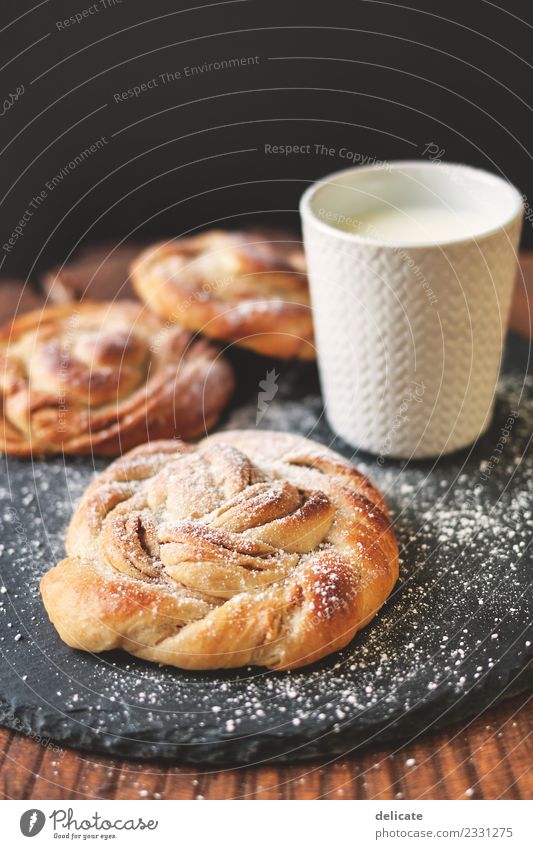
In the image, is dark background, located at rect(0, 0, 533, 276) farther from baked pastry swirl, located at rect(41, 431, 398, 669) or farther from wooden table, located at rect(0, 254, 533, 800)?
wooden table, located at rect(0, 254, 533, 800)

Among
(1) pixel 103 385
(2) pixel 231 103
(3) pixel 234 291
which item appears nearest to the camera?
(1) pixel 103 385

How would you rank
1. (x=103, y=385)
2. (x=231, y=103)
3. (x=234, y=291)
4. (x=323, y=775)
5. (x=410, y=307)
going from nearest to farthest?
(x=323, y=775)
(x=410, y=307)
(x=103, y=385)
(x=234, y=291)
(x=231, y=103)

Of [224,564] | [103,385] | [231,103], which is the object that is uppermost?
[231,103]

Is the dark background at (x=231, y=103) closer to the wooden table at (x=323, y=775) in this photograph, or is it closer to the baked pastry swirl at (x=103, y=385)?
the baked pastry swirl at (x=103, y=385)

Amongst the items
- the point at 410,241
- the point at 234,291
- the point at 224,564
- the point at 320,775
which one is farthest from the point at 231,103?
the point at 320,775

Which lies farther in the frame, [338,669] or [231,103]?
[231,103]

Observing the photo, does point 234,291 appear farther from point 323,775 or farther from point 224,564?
point 323,775

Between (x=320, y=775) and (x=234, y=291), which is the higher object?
(x=234, y=291)
